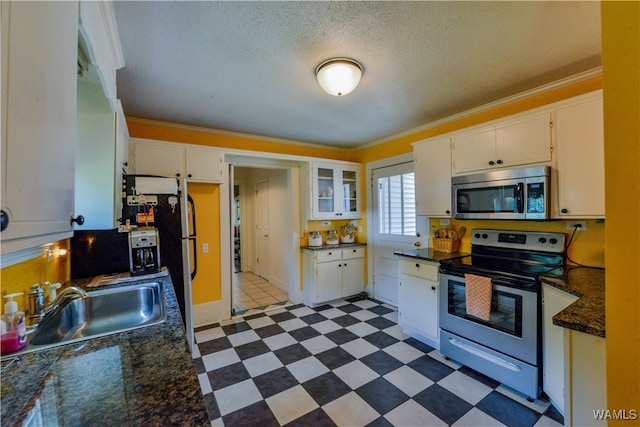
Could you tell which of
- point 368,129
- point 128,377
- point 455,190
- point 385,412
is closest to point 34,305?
point 128,377

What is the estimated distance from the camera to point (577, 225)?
217cm

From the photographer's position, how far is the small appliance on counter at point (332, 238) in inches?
163

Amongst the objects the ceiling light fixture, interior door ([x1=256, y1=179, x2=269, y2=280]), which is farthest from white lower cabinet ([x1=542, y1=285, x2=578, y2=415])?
interior door ([x1=256, y1=179, x2=269, y2=280])

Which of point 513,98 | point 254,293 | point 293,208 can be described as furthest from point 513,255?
point 254,293

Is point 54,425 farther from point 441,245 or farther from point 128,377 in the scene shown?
point 441,245

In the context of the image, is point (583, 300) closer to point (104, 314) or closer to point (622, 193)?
point (622, 193)

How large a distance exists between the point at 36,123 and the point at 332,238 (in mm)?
3686

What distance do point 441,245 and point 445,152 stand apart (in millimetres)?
1024

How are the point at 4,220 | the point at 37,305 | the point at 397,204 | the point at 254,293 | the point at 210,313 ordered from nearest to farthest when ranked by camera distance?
the point at 4,220
the point at 37,305
the point at 210,313
the point at 397,204
the point at 254,293

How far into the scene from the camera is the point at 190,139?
332 cm

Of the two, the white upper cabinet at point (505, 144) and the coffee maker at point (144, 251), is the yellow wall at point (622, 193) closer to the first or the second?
the white upper cabinet at point (505, 144)

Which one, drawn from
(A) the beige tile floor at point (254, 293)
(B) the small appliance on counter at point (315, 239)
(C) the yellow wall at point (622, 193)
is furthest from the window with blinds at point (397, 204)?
(C) the yellow wall at point (622, 193)

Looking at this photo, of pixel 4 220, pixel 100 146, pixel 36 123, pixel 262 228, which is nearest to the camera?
pixel 4 220

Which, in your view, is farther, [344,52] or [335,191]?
[335,191]
